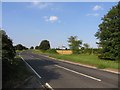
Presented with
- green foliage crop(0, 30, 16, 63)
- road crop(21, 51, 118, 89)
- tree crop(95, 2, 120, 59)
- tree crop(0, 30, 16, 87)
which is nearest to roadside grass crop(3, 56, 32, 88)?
tree crop(0, 30, 16, 87)

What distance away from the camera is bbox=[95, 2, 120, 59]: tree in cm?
4669

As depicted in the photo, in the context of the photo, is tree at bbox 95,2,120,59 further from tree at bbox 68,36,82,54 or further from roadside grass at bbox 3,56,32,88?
tree at bbox 68,36,82,54

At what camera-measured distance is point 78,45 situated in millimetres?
111500

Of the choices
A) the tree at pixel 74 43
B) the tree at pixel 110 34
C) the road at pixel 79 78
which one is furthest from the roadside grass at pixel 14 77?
the tree at pixel 74 43

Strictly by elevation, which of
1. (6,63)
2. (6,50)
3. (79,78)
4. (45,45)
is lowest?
(79,78)

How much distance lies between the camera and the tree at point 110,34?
153ft

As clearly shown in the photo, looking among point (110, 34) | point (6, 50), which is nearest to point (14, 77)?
point (6, 50)

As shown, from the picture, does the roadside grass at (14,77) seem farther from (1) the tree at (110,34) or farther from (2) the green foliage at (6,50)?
(1) the tree at (110,34)

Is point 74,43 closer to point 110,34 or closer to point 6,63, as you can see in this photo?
point 110,34

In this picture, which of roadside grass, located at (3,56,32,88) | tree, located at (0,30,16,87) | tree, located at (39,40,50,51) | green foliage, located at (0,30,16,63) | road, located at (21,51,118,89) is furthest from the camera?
tree, located at (39,40,50,51)

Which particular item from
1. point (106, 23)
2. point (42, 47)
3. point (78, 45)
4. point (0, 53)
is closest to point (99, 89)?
point (0, 53)

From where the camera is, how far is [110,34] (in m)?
48.1

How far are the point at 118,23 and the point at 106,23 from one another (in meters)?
2.78

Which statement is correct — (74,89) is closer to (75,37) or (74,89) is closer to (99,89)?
(99,89)
